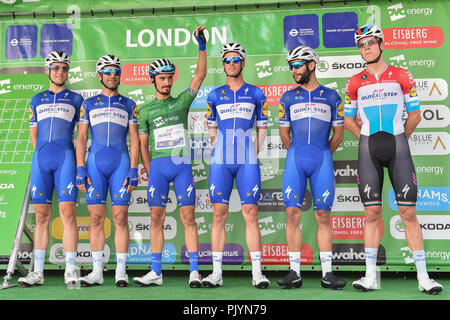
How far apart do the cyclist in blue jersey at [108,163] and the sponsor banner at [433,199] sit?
326cm

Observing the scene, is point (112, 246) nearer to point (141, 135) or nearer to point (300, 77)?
point (141, 135)

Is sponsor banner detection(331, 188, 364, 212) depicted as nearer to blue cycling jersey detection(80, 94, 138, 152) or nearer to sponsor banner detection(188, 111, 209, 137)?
sponsor banner detection(188, 111, 209, 137)

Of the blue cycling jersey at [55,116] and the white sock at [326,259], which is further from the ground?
the blue cycling jersey at [55,116]

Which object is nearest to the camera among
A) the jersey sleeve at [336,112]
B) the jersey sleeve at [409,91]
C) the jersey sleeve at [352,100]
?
the jersey sleeve at [409,91]

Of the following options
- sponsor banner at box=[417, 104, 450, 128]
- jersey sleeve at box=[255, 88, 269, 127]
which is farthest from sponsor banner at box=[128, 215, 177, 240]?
sponsor banner at box=[417, 104, 450, 128]

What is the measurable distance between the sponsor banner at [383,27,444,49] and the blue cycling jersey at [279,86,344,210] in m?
1.38

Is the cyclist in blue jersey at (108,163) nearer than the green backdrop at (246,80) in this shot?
Yes

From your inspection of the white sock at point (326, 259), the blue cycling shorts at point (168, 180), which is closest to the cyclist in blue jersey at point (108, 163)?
the blue cycling shorts at point (168, 180)

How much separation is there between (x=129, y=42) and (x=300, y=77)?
2.39 metres

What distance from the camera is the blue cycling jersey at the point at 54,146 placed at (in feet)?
14.4

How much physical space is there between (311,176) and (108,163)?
211 centimetres

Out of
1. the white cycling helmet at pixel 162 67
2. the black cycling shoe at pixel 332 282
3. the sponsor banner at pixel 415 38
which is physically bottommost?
the black cycling shoe at pixel 332 282

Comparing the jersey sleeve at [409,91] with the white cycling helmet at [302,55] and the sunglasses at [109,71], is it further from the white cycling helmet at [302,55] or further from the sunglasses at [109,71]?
the sunglasses at [109,71]

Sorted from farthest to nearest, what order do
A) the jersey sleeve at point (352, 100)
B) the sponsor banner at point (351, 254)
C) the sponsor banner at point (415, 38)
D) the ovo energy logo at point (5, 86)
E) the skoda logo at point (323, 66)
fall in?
the ovo energy logo at point (5, 86) → the skoda logo at point (323, 66) → the sponsor banner at point (415, 38) → the sponsor banner at point (351, 254) → the jersey sleeve at point (352, 100)
